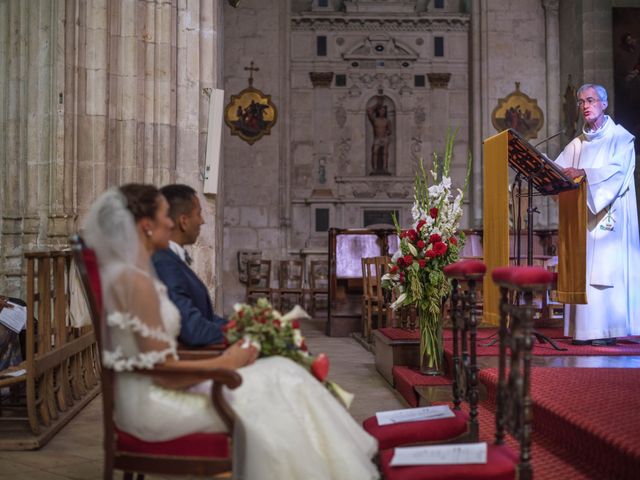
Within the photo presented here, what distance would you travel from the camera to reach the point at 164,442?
2832 mm

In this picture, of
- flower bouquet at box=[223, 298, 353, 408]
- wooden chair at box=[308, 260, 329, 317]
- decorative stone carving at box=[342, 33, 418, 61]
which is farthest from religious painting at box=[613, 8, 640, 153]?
flower bouquet at box=[223, 298, 353, 408]

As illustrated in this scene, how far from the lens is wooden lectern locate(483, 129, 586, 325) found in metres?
5.67

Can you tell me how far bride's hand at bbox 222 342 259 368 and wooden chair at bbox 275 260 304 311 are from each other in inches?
408

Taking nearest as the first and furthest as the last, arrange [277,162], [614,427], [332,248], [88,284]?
[88,284] < [614,427] < [332,248] < [277,162]

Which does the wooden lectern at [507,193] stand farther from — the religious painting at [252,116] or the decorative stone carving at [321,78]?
the decorative stone carving at [321,78]

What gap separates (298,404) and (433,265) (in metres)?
3.14

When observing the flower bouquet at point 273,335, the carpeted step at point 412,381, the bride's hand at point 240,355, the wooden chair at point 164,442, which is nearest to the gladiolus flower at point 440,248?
the carpeted step at point 412,381

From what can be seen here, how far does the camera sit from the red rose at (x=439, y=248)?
5.75m

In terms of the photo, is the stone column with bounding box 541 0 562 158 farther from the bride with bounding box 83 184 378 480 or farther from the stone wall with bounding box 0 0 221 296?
the bride with bounding box 83 184 378 480

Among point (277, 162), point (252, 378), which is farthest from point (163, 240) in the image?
point (277, 162)

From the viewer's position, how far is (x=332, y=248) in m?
11.2

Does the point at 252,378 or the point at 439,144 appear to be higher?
the point at 439,144

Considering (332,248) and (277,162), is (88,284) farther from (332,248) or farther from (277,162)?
(277,162)

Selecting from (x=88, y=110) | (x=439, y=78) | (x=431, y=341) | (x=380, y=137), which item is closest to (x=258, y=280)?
(x=380, y=137)
